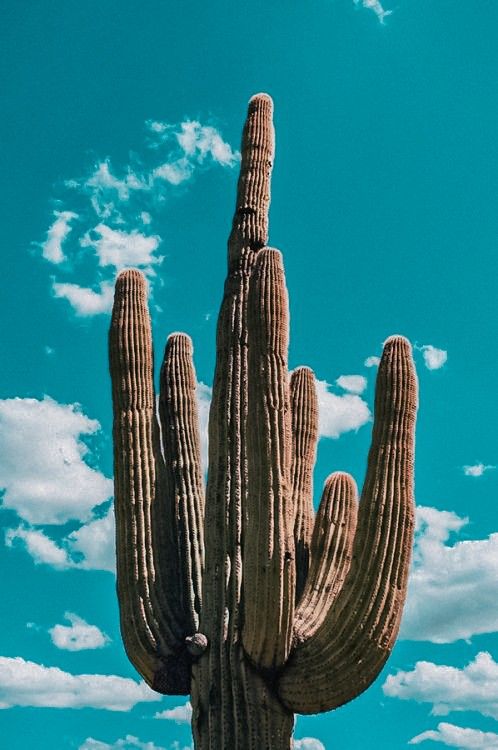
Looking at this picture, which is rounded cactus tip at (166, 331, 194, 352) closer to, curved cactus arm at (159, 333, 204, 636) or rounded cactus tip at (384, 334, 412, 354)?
curved cactus arm at (159, 333, 204, 636)

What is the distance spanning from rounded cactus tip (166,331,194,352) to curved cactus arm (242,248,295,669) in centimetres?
153

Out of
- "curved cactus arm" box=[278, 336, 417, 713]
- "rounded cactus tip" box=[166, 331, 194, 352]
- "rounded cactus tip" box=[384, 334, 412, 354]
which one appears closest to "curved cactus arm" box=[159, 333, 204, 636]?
"rounded cactus tip" box=[166, 331, 194, 352]

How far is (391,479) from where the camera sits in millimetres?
8133

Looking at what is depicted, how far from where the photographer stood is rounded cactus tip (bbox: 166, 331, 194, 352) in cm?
973

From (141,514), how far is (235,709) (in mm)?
1746

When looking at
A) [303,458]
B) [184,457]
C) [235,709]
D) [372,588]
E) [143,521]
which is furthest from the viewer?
[303,458]

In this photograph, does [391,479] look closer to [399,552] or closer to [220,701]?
[399,552]

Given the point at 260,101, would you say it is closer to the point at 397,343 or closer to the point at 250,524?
the point at 397,343

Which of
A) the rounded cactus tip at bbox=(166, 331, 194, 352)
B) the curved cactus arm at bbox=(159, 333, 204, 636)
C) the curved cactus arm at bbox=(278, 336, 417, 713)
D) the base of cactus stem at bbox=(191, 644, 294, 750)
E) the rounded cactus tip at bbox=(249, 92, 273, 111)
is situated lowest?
the base of cactus stem at bbox=(191, 644, 294, 750)

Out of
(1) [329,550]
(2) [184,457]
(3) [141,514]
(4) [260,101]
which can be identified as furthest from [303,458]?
(4) [260,101]

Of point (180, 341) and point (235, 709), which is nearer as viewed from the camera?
point (235, 709)

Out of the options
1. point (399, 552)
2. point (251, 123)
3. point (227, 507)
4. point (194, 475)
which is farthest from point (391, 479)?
point (251, 123)

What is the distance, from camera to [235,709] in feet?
26.3

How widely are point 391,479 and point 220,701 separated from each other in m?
2.09
